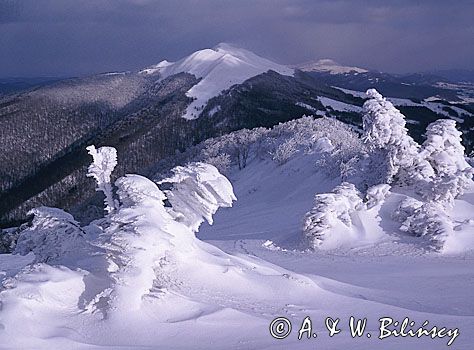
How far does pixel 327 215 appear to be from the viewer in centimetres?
2497

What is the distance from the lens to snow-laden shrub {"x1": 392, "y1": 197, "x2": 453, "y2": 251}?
22.7m

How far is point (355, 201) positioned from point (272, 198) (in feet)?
61.8

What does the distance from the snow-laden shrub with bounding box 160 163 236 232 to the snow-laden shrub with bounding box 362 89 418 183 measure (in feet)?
42.8

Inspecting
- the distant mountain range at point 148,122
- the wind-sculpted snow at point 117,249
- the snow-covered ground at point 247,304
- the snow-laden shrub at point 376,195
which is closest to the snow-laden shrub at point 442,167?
the snow-laden shrub at point 376,195

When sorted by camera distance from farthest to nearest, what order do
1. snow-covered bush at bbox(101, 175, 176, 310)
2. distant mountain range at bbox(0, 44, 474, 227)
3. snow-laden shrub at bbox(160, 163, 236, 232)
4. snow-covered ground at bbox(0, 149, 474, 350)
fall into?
distant mountain range at bbox(0, 44, 474, 227) → snow-laden shrub at bbox(160, 163, 236, 232) → snow-covered bush at bbox(101, 175, 176, 310) → snow-covered ground at bbox(0, 149, 474, 350)

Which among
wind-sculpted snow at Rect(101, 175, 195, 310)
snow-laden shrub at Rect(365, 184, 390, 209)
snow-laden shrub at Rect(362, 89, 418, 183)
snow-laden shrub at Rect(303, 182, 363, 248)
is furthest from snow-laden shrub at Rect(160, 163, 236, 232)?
snow-laden shrub at Rect(365, 184, 390, 209)

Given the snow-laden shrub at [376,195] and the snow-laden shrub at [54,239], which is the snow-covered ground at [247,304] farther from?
the snow-laden shrub at [376,195]

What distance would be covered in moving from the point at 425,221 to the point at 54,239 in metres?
16.0

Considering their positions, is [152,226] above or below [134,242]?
above

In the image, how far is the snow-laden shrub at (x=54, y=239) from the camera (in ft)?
48.1

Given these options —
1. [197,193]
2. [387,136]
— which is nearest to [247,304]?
[197,193]

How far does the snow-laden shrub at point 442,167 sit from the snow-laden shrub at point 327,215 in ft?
11.3

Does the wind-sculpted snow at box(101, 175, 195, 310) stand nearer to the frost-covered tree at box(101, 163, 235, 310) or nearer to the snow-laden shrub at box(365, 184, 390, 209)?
the frost-covered tree at box(101, 163, 235, 310)

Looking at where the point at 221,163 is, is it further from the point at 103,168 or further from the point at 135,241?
the point at 135,241
